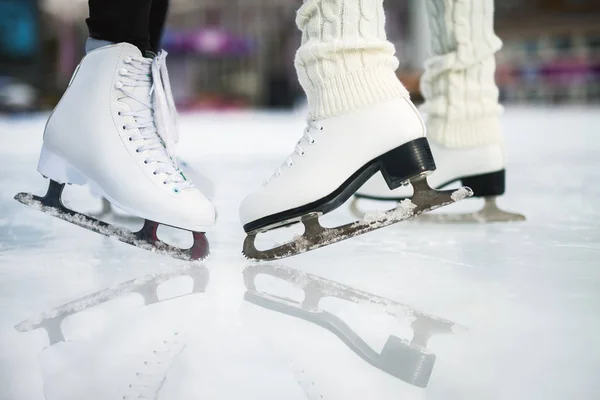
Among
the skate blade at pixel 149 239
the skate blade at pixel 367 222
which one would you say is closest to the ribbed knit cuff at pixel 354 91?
the skate blade at pixel 367 222

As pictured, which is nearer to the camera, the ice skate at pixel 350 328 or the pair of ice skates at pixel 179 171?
the ice skate at pixel 350 328

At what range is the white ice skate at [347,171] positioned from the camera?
0.86 m

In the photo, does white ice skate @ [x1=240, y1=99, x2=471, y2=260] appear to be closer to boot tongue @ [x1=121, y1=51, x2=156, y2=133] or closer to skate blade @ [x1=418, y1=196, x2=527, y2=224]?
boot tongue @ [x1=121, y1=51, x2=156, y2=133]

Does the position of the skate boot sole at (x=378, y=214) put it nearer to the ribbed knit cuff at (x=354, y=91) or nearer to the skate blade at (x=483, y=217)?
the ribbed knit cuff at (x=354, y=91)

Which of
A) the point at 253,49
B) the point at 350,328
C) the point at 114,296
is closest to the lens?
the point at 350,328

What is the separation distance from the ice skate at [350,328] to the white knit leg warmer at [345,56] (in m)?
0.22

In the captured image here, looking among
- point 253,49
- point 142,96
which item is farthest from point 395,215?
point 253,49

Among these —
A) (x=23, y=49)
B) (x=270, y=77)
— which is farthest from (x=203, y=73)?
(x=23, y=49)

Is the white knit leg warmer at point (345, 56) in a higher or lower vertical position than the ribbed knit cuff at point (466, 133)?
higher

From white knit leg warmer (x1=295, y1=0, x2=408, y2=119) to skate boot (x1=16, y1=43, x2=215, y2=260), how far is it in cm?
19

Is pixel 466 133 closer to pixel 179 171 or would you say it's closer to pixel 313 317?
pixel 179 171

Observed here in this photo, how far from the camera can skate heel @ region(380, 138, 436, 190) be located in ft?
2.83

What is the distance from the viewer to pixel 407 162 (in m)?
0.86

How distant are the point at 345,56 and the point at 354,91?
0.05 m
